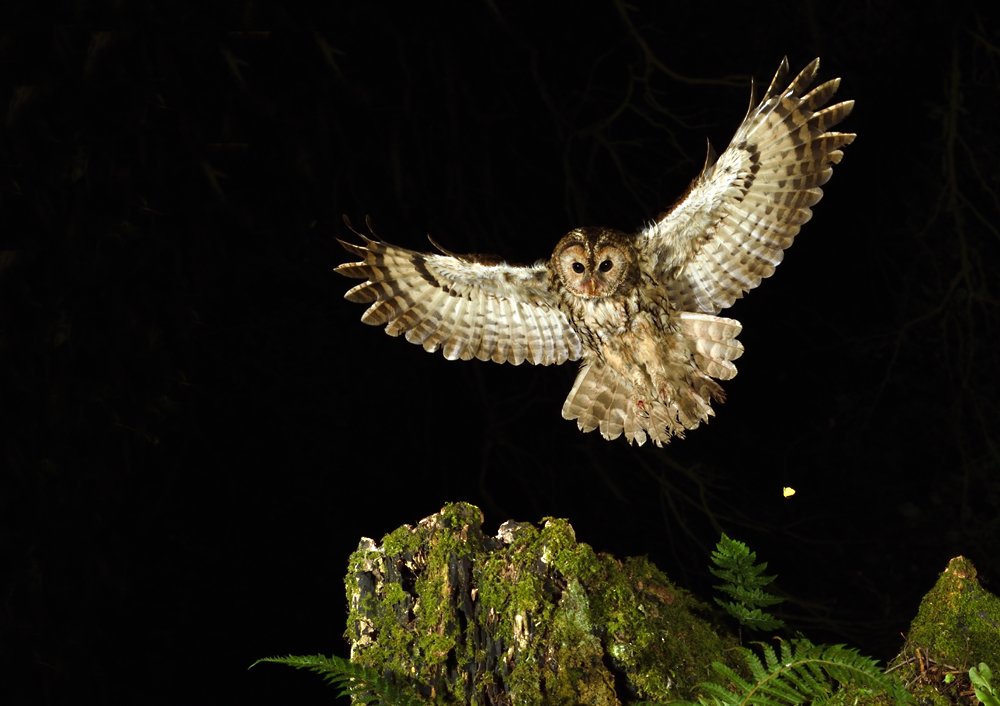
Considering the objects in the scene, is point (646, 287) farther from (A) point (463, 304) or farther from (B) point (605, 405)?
(A) point (463, 304)

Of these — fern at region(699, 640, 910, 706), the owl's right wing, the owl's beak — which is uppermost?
the owl's beak

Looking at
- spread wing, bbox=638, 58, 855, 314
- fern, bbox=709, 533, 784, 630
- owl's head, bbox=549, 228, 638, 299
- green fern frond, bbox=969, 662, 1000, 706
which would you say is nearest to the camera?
green fern frond, bbox=969, 662, 1000, 706

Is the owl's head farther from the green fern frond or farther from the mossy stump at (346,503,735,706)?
the green fern frond

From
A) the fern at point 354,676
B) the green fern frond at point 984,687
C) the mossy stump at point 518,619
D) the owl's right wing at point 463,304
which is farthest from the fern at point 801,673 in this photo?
the owl's right wing at point 463,304

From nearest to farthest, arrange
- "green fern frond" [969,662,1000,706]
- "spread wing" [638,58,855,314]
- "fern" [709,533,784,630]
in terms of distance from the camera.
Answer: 1. "green fern frond" [969,662,1000,706]
2. "fern" [709,533,784,630]
3. "spread wing" [638,58,855,314]

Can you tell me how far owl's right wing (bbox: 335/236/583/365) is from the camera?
112 inches

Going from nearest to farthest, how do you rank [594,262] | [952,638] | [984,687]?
[984,687] → [952,638] → [594,262]

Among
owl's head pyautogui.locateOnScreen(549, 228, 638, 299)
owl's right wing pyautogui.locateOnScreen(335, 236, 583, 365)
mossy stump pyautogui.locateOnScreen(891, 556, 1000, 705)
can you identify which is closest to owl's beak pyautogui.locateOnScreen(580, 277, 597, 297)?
owl's head pyautogui.locateOnScreen(549, 228, 638, 299)

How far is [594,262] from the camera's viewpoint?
279 centimetres

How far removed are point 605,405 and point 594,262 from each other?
47 cm

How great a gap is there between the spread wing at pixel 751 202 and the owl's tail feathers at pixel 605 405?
0.91ft

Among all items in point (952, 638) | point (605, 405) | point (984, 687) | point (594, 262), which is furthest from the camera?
point (605, 405)

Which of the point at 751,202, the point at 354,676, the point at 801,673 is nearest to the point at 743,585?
the point at 801,673

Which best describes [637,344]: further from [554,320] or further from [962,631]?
[962,631]
